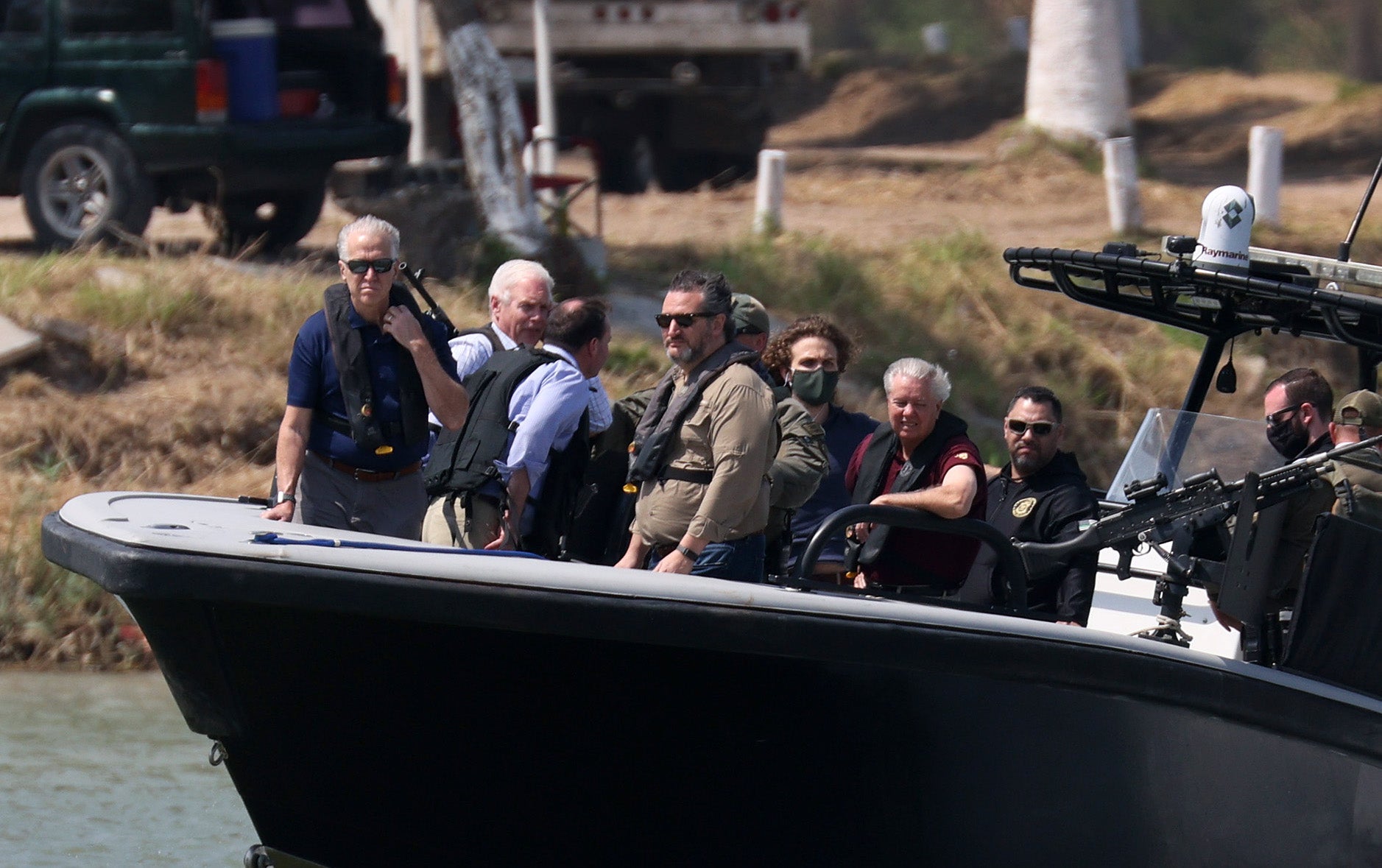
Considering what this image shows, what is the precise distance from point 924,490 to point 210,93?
7.13 metres

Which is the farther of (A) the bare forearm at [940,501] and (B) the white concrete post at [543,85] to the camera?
(B) the white concrete post at [543,85]

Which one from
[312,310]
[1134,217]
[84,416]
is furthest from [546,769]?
[1134,217]

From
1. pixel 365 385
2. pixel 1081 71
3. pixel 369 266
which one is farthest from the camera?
pixel 1081 71

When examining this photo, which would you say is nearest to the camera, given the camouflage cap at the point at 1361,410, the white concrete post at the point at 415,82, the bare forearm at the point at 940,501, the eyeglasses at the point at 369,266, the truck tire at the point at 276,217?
the bare forearm at the point at 940,501

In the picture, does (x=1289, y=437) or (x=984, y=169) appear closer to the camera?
(x=1289, y=437)

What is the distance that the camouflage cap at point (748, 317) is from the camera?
611cm

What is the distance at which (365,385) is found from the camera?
5320 mm

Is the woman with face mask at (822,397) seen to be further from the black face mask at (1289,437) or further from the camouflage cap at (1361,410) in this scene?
the camouflage cap at (1361,410)

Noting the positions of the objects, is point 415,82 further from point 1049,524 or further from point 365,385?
point 1049,524

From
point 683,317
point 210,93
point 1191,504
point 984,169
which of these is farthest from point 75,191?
point 984,169

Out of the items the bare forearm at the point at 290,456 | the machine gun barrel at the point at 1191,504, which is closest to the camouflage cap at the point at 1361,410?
the machine gun barrel at the point at 1191,504

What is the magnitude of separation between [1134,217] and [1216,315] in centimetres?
912

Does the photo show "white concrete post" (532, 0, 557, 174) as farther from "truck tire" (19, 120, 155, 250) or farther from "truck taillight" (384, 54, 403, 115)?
"truck tire" (19, 120, 155, 250)

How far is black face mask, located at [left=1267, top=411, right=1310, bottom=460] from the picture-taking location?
18.1 feet
